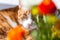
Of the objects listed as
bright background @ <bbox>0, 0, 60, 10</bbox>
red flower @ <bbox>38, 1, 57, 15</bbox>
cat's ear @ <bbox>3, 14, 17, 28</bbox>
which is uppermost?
red flower @ <bbox>38, 1, 57, 15</bbox>

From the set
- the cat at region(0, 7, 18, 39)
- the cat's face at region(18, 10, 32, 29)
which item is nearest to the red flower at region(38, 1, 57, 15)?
the cat's face at region(18, 10, 32, 29)

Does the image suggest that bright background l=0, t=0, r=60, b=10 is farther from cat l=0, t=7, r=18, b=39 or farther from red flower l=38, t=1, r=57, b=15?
red flower l=38, t=1, r=57, b=15

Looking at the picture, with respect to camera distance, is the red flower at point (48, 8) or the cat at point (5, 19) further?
the cat at point (5, 19)

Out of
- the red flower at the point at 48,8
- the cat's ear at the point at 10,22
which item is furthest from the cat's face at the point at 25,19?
the red flower at the point at 48,8

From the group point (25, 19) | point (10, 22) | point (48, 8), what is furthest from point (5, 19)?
point (48, 8)

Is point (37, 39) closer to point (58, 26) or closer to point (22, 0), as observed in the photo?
point (58, 26)

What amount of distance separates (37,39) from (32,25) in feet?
0.54

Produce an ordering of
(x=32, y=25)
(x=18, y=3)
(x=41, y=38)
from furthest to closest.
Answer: (x=18, y=3) < (x=32, y=25) < (x=41, y=38)

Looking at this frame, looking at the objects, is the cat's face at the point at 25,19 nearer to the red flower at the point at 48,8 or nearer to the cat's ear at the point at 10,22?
the cat's ear at the point at 10,22

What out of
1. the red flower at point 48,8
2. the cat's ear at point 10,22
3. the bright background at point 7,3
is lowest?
the cat's ear at point 10,22

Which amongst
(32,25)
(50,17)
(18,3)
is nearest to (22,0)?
(18,3)

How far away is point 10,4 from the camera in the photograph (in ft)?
3.82

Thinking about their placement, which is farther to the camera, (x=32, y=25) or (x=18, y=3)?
(x=18, y=3)

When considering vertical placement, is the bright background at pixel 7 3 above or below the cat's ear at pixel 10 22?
above
